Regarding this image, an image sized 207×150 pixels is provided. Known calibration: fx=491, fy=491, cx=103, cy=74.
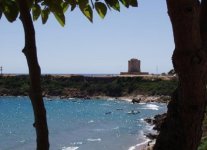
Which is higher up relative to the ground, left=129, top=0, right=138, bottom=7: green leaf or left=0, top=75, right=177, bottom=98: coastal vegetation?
left=129, top=0, right=138, bottom=7: green leaf

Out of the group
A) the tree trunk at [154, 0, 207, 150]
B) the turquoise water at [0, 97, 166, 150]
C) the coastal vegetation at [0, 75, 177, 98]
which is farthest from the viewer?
the coastal vegetation at [0, 75, 177, 98]

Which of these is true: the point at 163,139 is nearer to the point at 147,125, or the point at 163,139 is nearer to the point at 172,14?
the point at 172,14

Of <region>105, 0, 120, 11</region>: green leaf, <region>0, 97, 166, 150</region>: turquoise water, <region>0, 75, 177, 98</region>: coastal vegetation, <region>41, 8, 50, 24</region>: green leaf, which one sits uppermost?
<region>105, 0, 120, 11</region>: green leaf

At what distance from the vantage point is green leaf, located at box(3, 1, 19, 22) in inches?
73.7

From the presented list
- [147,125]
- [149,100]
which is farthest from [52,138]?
[149,100]

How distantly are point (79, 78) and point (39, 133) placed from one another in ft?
341

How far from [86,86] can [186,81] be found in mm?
101368

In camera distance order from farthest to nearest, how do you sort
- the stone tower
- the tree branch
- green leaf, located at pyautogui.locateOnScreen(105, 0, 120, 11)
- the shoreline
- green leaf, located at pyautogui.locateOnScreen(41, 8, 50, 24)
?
1. the stone tower
2. the shoreline
3. the tree branch
4. green leaf, located at pyautogui.locateOnScreen(41, 8, 50, 24)
5. green leaf, located at pyautogui.locateOnScreen(105, 0, 120, 11)

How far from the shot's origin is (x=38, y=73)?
192 centimetres

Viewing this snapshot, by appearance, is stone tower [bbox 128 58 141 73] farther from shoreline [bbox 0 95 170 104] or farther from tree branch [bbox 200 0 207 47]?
tree branch [bbox 200 0 207 47]

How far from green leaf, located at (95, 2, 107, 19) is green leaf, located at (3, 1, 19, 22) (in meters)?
0.32

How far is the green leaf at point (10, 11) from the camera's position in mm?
1872

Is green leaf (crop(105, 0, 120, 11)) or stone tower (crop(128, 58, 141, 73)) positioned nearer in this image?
green leaf (crop(105, 0, 120, 11))

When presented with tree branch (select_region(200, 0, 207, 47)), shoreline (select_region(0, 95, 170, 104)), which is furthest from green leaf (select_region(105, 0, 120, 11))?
shoreline (select_region(0, 95, 170, 104))
